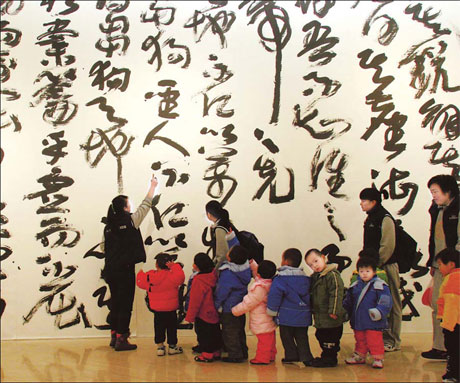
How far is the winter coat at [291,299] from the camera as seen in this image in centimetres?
446

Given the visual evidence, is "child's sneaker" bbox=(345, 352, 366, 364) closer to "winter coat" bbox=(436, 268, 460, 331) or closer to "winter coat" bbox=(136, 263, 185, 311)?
"winter coat" bbox=(436, 268, 460, 331)

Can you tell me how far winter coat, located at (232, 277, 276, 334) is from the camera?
453 centimetres

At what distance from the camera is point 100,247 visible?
5.57 meters

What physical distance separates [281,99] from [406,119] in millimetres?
1202

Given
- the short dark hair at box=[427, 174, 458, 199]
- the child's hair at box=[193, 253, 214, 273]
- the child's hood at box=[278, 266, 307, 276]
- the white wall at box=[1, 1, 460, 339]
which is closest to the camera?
the child's hood at box=[278, 266, 307, 276]

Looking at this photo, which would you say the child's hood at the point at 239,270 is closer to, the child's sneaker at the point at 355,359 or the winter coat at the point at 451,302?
the child's sneaker at the point at 355,359

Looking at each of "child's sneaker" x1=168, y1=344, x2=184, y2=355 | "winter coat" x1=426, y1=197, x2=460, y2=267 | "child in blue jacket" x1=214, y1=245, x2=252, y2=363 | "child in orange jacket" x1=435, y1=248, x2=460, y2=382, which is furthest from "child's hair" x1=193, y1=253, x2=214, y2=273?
"winter coat" x1=426, y1=197, x2=460, y2=267

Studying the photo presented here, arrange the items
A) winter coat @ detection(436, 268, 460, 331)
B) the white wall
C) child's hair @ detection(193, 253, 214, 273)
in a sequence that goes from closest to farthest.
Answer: winter coat @ detection(436, 268, 460, 331), child's hair @ detection(193, 253, 214, 273), the white wall

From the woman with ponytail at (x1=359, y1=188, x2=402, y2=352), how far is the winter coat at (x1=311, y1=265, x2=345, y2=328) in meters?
0.59

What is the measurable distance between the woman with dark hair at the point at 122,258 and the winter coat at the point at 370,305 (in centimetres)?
183

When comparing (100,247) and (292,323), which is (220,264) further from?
(100,247)

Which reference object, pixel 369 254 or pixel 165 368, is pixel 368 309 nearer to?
pixel 369 254

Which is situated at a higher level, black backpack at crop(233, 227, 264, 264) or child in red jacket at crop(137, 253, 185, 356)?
black backpack at crop(233, 227, 264, 264)

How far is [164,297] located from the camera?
485 centimetres
